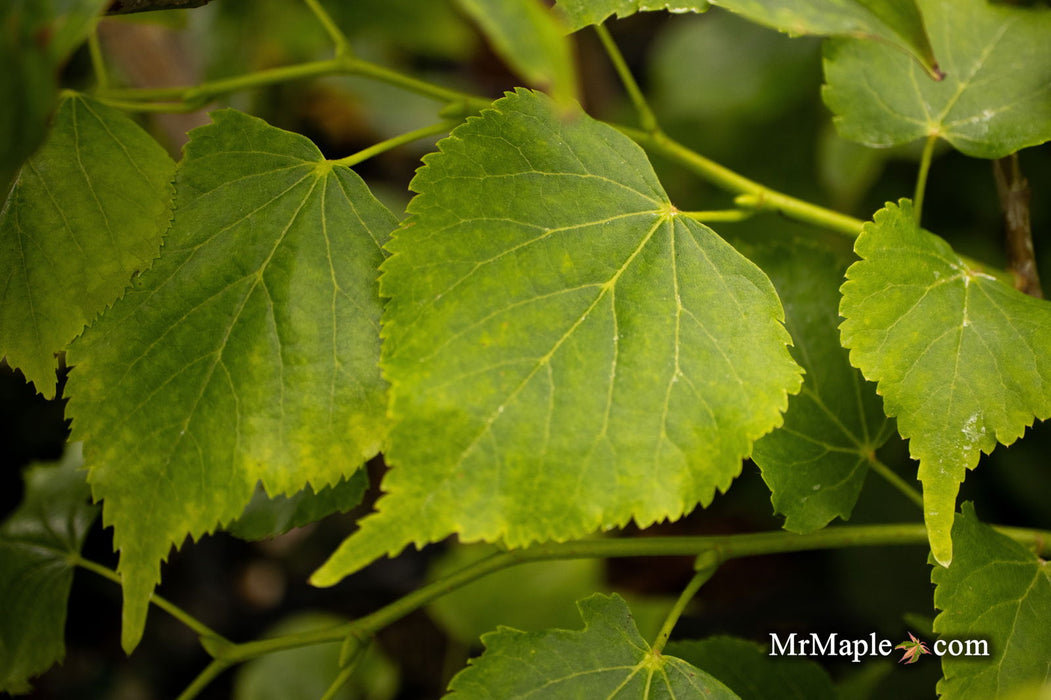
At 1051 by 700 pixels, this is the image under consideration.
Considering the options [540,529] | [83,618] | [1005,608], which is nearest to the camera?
[540,529]

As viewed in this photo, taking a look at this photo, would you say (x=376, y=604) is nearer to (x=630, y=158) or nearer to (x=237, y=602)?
(x=237, y=602)

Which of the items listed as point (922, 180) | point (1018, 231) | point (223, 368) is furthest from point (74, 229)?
point (1018, 231)

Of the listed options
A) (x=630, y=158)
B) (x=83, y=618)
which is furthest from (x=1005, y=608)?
(x=83, y=618)

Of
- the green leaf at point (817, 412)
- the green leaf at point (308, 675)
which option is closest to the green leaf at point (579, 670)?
the green leaf at point (817, 412)

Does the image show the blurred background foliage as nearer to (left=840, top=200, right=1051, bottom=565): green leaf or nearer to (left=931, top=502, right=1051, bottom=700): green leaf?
(left=931, top=502, right=1051, bottom=700): green leaf


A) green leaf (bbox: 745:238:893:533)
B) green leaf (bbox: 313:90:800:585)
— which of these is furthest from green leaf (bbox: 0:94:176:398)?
green leaf (bbox: 745:238:893:533)

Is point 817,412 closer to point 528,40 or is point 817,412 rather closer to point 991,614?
point 991,614

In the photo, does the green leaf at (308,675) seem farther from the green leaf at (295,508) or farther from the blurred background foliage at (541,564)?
the green leaf at (295,508)
